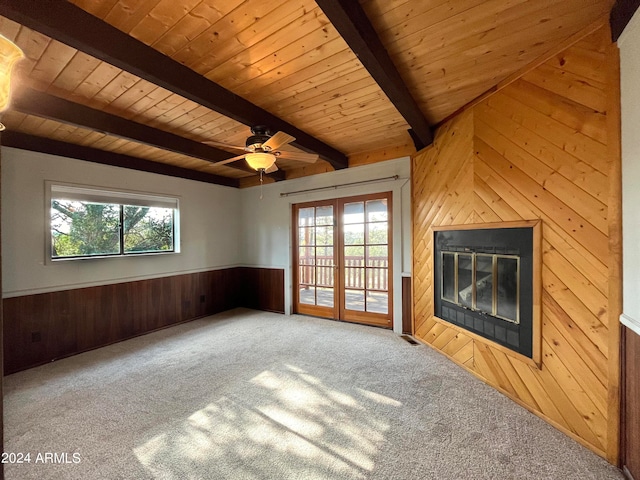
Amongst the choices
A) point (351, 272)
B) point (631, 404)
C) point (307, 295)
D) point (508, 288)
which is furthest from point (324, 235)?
point (631, 404)

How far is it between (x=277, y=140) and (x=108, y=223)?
294 cm

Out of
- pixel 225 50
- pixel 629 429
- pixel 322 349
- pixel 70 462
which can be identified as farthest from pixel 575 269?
pixel 70 462

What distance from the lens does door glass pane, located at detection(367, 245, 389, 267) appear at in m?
4.22

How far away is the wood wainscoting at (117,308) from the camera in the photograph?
319 centimetres

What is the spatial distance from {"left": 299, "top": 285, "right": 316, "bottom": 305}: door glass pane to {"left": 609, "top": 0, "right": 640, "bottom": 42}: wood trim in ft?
13.9

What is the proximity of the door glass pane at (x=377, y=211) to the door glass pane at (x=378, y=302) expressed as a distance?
1091mm

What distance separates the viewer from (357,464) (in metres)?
1.81

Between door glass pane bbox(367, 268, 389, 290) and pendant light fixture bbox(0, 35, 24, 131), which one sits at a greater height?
pendant light fixture bbox(0, 35, 24, 131)

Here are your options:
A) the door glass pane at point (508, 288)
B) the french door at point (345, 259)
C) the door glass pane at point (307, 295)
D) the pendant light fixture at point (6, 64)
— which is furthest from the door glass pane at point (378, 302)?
the pendant light fixture at point (6, 64)

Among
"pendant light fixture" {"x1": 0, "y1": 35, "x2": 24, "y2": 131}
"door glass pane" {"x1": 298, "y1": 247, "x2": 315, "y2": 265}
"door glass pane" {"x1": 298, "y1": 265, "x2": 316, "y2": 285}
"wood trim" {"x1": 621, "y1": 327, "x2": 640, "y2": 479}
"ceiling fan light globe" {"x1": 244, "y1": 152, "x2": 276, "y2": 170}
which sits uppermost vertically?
"ceiling fan light globe" {"x1": 244, "y1": 152, "x2": 276, "y2": 170}

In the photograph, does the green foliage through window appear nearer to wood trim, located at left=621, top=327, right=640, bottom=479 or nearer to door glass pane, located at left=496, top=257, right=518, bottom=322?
door glass pane, located at left=496, top=257, right=518, bottom=322

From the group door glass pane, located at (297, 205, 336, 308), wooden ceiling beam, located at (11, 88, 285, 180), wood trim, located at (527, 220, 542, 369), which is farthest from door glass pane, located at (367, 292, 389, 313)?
wooden ceiling beam, located at (11, 88, 285, 180)

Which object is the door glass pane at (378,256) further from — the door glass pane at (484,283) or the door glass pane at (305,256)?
the door glass pane at (484,283)

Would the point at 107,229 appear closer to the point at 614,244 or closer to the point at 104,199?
the point at 104,199
